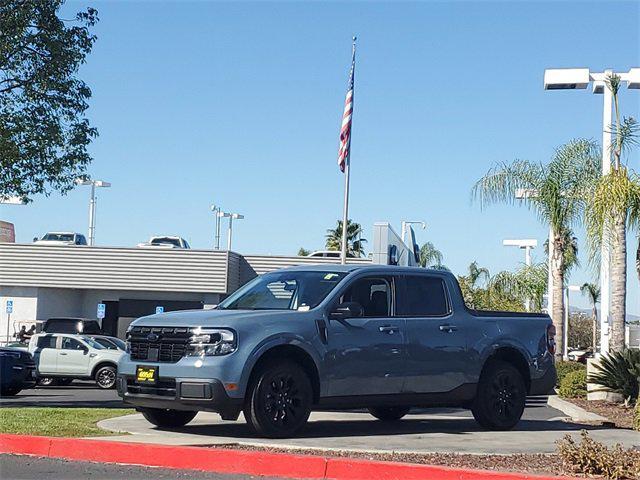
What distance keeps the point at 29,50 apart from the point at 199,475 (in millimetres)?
11816

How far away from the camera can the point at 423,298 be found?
496 inches

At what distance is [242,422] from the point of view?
12.8 metres

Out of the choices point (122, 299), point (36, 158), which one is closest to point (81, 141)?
point (36, 158)

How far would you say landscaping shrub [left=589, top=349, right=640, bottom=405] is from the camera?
61.0 feet

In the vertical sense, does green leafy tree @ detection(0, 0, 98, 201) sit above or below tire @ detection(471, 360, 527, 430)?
above

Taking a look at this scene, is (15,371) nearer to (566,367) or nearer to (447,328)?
(566,367)

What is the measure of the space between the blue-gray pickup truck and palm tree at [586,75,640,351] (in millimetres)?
6896

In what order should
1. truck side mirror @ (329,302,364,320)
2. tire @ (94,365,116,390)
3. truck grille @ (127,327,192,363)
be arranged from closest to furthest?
truck grille @ (127,327,192,363) → truck side mirror @ (329,302,364,320) → tire @ (94,365,116,390)

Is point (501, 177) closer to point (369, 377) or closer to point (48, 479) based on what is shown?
point (369, 377)

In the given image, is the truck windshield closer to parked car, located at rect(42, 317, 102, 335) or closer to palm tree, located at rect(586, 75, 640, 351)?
palm tree, located at rect(586, 75, 640, 351)

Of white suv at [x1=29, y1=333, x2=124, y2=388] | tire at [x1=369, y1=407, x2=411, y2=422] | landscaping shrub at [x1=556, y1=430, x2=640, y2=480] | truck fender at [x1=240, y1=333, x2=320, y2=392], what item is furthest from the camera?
white suv at [x1=29, y1=333, x2=124, y2=388]

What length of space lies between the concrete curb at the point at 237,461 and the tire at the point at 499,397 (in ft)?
13.8

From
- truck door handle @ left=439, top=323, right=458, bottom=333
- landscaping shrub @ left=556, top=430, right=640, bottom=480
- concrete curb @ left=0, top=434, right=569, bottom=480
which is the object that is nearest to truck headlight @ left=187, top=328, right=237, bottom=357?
concrete curb @ left=0, top=434, right=569, bottom=480

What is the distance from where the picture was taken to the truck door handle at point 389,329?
11.8m
